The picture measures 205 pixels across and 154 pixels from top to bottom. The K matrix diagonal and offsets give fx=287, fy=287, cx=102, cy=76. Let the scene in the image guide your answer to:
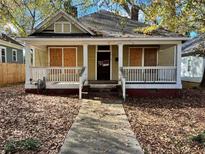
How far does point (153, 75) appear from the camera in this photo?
16312 millimetres

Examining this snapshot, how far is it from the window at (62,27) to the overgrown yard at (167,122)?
6.45 m

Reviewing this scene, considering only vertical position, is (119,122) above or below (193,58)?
below

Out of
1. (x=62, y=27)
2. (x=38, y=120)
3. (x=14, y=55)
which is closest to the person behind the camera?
(x=38, y=120)

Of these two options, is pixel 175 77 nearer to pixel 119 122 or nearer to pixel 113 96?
pixel 113 96

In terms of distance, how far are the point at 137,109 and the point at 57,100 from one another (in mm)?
4011

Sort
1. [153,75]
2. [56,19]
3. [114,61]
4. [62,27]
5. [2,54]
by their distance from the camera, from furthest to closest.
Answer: [2,54] < [114,61] < [62,27] < [56,19] < [153,75]

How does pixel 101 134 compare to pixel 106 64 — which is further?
pixel 106 64

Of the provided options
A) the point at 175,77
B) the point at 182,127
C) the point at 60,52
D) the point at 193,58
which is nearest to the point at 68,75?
the point at 60,52

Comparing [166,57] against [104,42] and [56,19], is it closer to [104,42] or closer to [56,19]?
[104,42]

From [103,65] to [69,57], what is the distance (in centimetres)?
234

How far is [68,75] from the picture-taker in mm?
17047

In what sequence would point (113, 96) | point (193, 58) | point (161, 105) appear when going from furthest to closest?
point (193, 58) < point (113, 96) < point (161, 105)

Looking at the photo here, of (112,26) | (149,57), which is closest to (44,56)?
(112,26)

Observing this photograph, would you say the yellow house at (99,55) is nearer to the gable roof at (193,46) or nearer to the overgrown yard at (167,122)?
the overgrown yard at (167,122)
